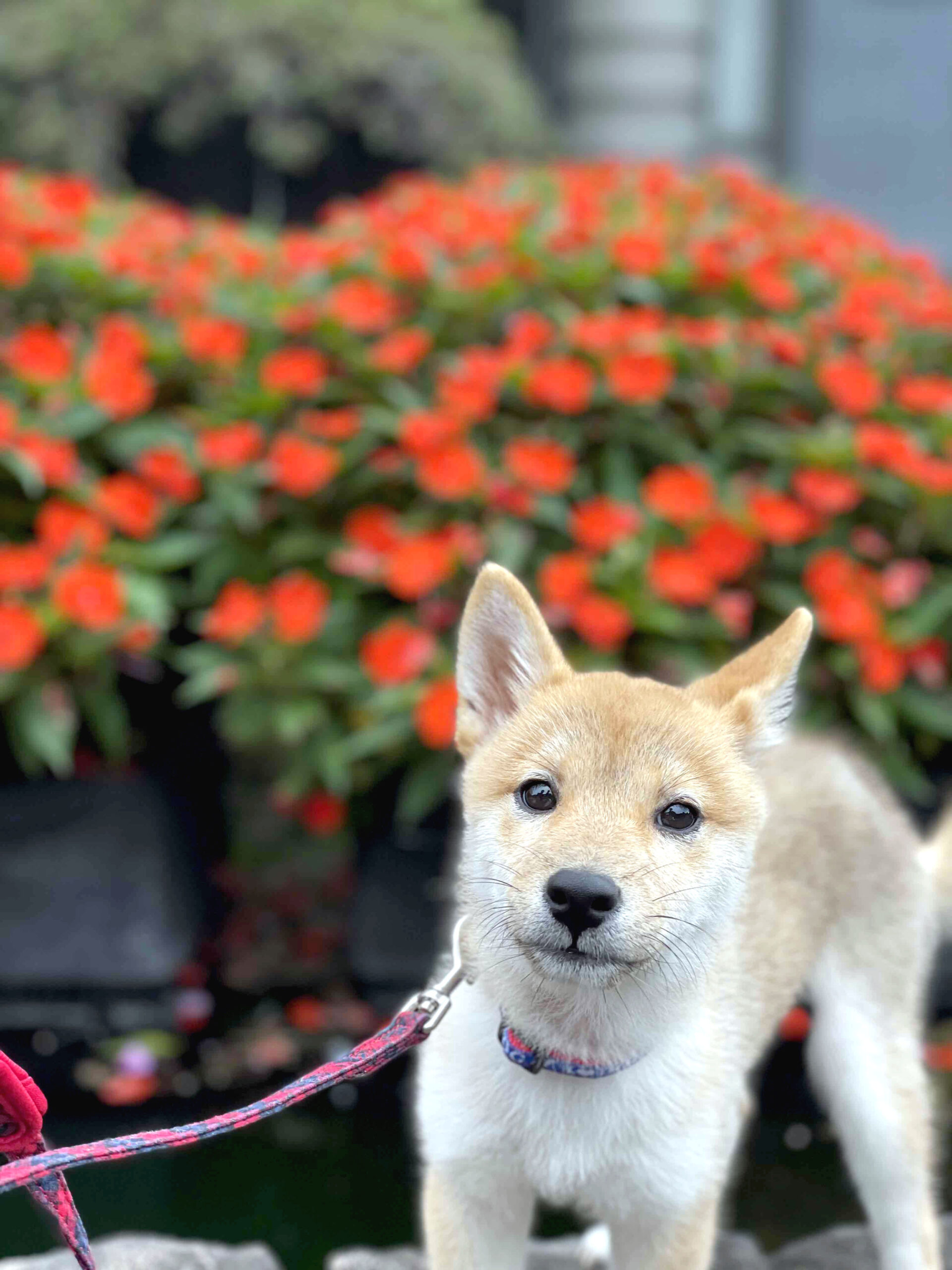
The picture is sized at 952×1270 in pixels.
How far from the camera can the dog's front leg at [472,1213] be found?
194cm

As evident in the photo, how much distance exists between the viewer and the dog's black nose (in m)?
1.64

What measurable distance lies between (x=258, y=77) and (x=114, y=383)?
489 cm

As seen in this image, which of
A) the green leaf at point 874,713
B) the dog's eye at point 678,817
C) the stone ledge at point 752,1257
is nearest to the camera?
the dog's eye at point 678,817

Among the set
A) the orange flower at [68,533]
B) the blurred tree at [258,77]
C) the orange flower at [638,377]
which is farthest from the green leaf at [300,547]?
the blurred tree at [258,77]

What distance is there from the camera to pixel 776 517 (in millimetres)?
3750

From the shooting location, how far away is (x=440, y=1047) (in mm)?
1989

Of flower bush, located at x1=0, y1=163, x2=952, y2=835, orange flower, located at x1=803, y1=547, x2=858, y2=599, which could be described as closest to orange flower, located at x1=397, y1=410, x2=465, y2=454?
flower bush, located at x1=0, y1=163, x2=952, y2=835

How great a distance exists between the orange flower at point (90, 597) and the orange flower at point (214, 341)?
847mm

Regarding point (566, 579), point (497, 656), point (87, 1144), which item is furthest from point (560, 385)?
point (87, 1144)

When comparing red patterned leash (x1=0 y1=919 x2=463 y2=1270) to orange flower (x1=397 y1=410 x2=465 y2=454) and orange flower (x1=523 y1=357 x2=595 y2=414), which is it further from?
orange flower (x1=523 y1=357 x2=595 y2=414)

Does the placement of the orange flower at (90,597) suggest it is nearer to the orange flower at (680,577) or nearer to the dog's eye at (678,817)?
the orange flower at (680,577)

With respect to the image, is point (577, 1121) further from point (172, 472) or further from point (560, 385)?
point (172, 472)

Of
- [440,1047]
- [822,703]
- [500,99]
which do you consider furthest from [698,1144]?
[500,99]

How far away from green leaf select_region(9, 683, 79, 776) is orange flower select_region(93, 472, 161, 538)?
49 cm
